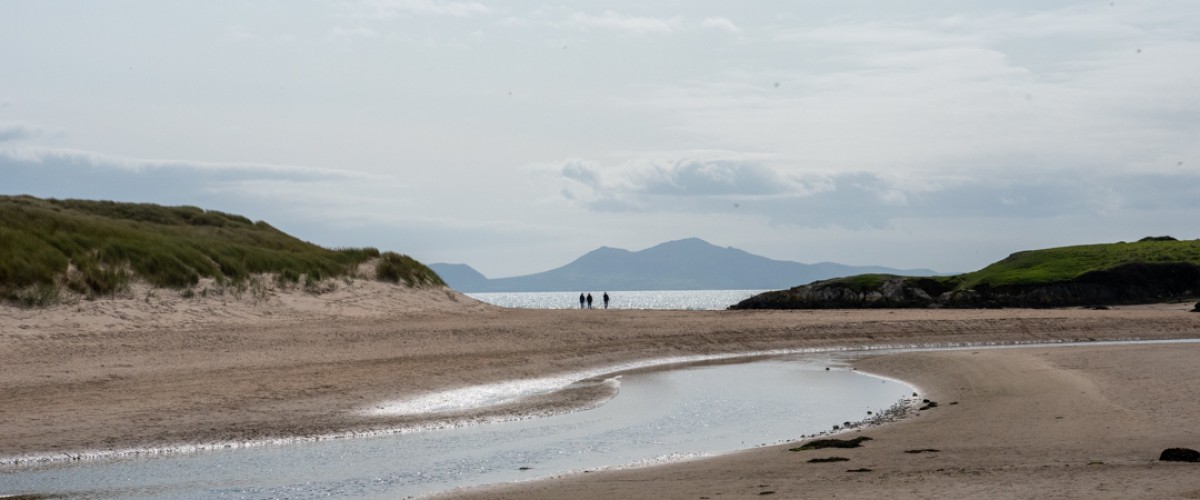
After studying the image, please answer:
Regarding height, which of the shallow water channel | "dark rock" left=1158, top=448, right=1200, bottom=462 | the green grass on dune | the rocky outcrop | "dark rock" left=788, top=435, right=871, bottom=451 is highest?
the green grass on dune

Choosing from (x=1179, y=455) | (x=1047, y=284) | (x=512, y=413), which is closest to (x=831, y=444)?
(x=1179, y=455)

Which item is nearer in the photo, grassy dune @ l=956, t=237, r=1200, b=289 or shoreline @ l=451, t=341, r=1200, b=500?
shoreline @ l=451, t=341, r=1200, b=500

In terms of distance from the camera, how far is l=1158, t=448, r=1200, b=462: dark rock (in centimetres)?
1328

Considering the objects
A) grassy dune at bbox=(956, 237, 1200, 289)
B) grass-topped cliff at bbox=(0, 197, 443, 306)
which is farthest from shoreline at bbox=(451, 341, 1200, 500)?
grassy dune at bbox=(956, 237, 1200, 289)

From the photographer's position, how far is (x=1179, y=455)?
13414 mm

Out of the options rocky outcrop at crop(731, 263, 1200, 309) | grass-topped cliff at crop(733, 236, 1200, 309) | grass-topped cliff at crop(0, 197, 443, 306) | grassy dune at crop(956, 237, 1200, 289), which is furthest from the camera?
grassy dune at crop(956, 237, 1200, 289)

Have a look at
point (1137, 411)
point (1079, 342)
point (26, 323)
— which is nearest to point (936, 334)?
point (1079, 342)

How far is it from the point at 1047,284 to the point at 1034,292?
1.16 metres

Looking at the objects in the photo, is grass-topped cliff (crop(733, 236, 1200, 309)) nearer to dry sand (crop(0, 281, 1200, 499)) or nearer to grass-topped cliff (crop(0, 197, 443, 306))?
dry sand (crop(0, 281, 1200, 499))

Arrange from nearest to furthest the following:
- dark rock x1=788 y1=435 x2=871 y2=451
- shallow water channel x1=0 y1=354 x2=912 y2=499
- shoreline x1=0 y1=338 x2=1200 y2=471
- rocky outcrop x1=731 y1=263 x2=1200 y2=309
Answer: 1. shallow water channel x1=0 y1=354 x2=912 y2=499
2. shoreline x1=0 y1=338 x2=1200 y2=471
3. dark rock x1=788 y1=435 x2=871 y2=451
4. rocky outcrop x1=731 y1=263 x2=1200 y2=309

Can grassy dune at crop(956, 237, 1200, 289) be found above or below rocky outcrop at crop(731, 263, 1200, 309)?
above

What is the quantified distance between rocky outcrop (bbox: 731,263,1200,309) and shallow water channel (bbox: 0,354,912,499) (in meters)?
45.6

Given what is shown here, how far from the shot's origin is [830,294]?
246 feet

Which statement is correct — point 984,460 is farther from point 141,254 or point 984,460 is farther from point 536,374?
point 141,254
